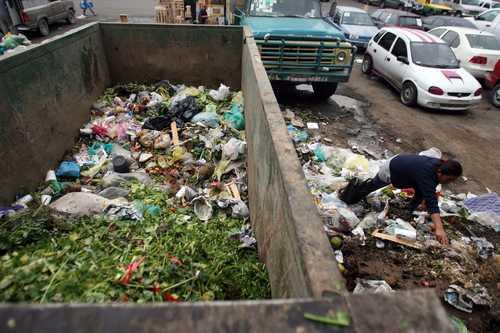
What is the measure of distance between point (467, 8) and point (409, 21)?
11.7 m

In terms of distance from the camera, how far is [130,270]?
2459mm

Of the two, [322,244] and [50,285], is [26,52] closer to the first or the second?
[50,285]

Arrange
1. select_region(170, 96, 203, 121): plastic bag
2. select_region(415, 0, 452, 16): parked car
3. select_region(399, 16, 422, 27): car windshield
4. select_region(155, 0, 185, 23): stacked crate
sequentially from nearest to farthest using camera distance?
select_region(170, 96, 203, 121): plastic bag, select_region(155, 0, 185, 23): stacked crate, select_region(399, 16, 422, 27): car windshield, select_region(415, 0, 452, 16): parked car

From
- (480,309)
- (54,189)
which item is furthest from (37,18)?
(480,309)

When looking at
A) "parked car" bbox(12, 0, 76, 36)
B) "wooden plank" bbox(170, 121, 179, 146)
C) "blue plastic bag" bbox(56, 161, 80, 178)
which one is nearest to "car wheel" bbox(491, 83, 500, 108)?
"wooden plank" bbox(170, 121, 179, 146)

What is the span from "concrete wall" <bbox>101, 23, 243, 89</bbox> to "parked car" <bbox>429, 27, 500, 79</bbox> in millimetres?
7935

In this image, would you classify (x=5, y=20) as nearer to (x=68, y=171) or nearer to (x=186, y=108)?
(x=186, y=108)

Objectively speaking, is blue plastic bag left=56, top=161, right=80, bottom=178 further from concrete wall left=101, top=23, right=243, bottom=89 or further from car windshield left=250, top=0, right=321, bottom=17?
car windshield left=250, top=0, right=321, bottom=17

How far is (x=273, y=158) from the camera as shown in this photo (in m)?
2.49

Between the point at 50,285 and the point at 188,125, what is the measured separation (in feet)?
12.5

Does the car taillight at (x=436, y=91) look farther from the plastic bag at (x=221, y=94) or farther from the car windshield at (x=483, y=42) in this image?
the plastic bag at (x=221, y=94)

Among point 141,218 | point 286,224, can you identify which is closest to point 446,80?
point 286,224

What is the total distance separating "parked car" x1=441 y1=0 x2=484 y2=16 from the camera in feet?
69.5

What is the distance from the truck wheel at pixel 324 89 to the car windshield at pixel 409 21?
27.9 ft
